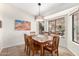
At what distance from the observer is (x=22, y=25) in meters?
1.87

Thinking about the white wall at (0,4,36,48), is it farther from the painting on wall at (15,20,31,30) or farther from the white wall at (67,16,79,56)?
the white wall at (67,16,79,56)

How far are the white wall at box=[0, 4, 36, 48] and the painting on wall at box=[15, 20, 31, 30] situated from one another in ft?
0.22

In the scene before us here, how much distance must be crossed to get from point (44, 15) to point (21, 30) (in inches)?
23.9

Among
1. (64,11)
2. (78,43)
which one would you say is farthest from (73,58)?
(64,11)

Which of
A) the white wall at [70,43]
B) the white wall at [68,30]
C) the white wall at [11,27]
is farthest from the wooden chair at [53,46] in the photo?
the white wall at [11,27]

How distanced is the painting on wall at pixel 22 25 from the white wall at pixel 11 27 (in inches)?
2.7

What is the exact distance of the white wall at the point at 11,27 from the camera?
1758mm

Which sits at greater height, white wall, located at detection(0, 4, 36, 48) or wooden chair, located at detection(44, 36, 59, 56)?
white wall, located at detection(0, 4, 36, 48)

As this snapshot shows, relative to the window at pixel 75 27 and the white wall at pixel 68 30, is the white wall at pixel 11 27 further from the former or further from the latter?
the window at pixel 75 27

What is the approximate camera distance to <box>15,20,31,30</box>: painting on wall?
71.4 inches

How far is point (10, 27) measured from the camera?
186 centimetres

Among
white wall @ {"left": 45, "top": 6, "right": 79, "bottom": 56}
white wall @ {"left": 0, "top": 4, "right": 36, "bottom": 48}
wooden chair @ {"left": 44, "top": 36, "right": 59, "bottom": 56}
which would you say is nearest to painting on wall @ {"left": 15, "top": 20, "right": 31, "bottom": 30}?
white wall @ {"left": 0, "top": 4, "right": 36, "bottom": 48}

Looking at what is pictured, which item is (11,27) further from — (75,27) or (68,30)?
(75,27)

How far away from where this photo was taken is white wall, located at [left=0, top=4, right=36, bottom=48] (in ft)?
5.77
